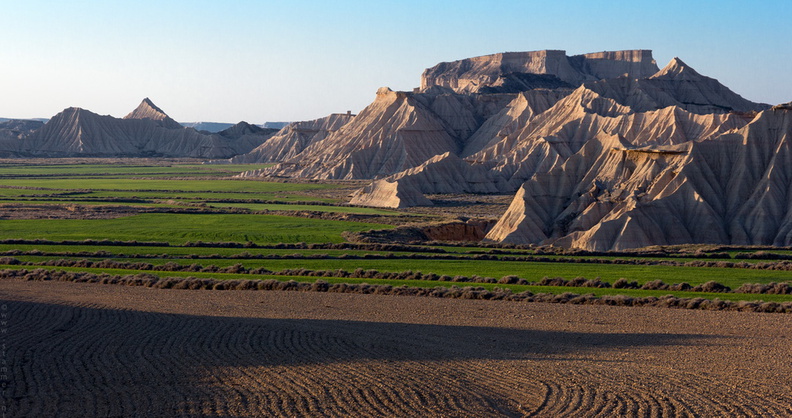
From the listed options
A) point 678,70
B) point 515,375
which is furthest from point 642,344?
point 678,70

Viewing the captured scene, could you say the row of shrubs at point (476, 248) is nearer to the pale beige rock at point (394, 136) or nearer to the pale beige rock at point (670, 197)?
the pale beige rock at point (670, 197)

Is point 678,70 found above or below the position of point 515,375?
above

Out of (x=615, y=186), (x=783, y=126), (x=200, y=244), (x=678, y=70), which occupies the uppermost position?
(x=678, y=70)

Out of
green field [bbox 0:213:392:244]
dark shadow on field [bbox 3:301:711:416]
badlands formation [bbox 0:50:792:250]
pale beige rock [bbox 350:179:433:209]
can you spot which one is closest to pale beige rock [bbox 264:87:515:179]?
badlands formation [bbox 0:50:792:250]

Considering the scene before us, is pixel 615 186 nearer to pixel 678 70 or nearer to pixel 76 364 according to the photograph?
pixel 76 364

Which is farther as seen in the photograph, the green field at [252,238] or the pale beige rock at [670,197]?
the pale beige rock at [670,197]

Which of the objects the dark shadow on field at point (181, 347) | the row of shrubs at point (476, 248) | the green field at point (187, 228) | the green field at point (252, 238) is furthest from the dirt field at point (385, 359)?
the green field at point (187, 228)

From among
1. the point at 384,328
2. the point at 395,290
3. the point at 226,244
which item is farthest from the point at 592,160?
the point at 384,328
